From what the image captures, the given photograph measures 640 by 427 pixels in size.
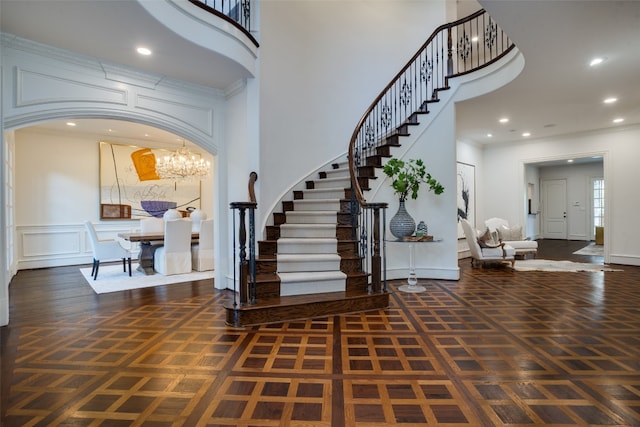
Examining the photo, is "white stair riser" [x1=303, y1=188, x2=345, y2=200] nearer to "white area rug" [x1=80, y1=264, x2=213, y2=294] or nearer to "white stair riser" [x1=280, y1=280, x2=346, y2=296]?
"white stair riser" [x1=280, y1=280, x2=346, y2=296]

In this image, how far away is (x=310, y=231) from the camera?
14.7 feet

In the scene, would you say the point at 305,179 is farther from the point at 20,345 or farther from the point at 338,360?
the point at 20,345

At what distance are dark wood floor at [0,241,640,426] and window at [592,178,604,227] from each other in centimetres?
869

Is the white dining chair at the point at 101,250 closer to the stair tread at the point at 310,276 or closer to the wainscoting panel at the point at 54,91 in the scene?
the wainscoting panel at the point at 54,91

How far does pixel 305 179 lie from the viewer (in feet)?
17.9

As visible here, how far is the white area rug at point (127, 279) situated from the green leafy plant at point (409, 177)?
3.53 m

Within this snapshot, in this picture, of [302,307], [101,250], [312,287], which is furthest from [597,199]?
[101,250]

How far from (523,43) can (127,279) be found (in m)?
6.55

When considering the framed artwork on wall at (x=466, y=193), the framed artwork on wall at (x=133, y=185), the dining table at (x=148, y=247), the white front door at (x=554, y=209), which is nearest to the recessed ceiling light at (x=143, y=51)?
the dining table at (x=148, y=247)

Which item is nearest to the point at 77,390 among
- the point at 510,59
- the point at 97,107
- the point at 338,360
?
the point at 338,360

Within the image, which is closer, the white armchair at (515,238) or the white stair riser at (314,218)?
the white stair riser at (314,218)

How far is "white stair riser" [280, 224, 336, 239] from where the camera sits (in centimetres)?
446

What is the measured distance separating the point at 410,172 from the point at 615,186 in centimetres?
514

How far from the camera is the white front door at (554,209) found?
11.4m
